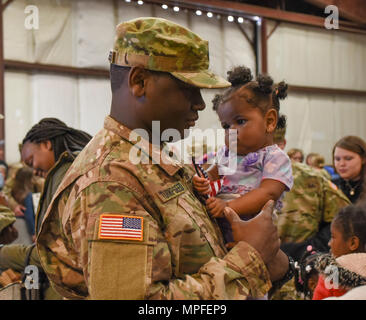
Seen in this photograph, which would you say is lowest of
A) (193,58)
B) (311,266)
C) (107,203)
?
(311,266)

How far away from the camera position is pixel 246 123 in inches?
86.8

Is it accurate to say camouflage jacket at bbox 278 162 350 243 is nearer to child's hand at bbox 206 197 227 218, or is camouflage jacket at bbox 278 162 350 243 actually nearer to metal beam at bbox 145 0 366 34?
child's hand at bbox 206 197 227 218

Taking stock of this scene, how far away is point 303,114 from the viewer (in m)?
10.7

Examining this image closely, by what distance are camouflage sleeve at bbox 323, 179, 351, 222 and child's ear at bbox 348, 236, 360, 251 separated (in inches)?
42.6

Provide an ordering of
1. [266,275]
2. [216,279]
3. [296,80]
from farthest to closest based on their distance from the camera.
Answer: [296,80], [266,275], [216,279]

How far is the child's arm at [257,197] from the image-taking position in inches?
77.9

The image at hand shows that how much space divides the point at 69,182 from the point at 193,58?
1.56ft

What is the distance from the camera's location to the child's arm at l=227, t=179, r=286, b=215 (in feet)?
6.49

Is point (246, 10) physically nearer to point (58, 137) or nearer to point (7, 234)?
point (58, 137)

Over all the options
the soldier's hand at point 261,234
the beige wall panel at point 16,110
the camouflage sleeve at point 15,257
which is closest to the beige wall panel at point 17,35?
the beige wall panel at point 16,110

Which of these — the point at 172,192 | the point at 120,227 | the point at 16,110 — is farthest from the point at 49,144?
the point at 16,110

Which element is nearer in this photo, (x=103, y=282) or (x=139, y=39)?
(x=103, y=282)
